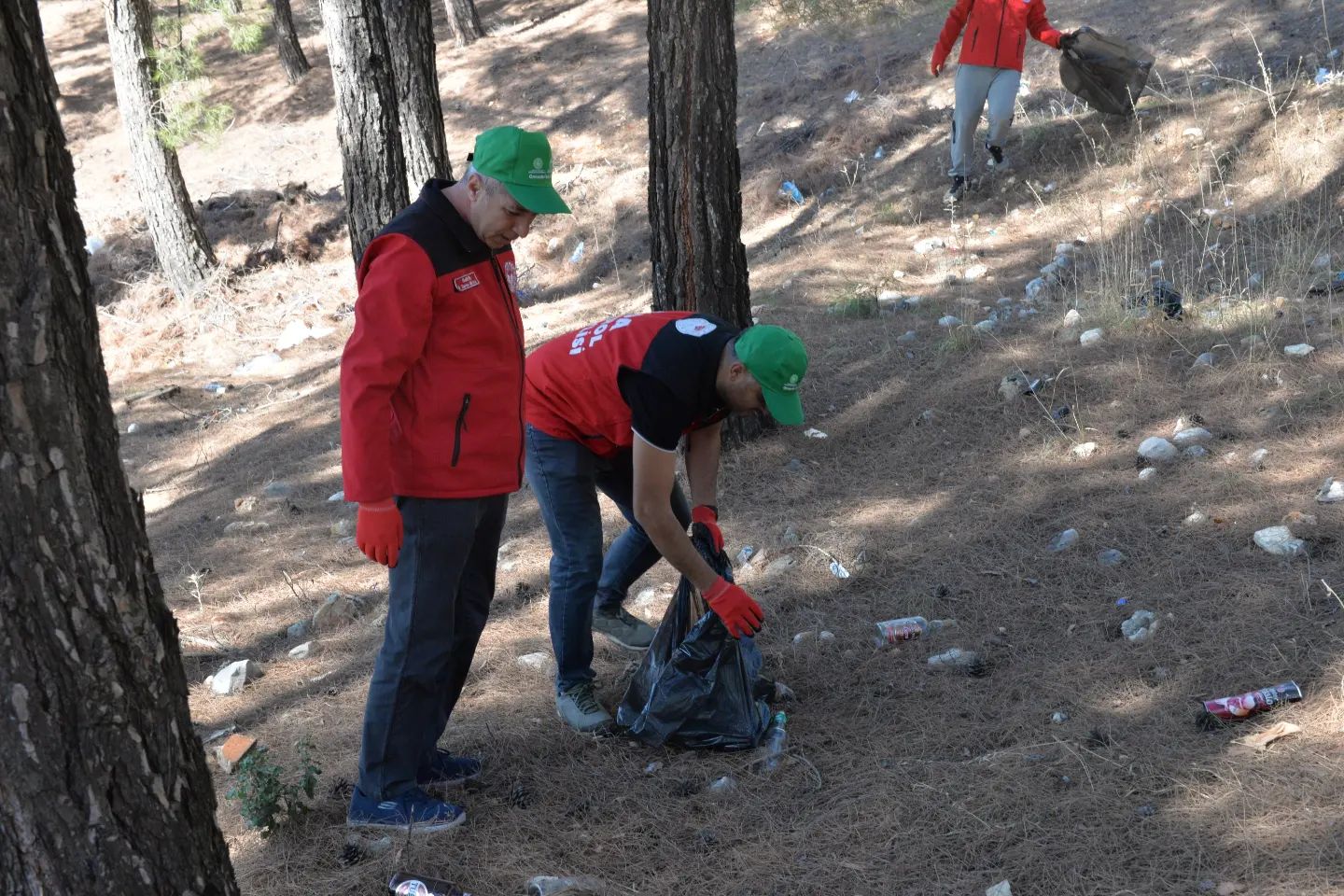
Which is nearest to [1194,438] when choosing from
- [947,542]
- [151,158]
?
[947,542]

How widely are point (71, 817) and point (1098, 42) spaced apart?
8.69m

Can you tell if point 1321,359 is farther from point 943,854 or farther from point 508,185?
point 508,185

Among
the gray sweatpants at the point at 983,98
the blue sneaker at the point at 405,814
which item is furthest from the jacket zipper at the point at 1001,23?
the blue sneaker at the point at 405,814

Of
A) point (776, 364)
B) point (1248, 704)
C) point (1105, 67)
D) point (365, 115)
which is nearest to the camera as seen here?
point (776, 364)

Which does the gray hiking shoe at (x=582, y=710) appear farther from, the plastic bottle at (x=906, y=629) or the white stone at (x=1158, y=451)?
the white stone at (x=1158, y=451)

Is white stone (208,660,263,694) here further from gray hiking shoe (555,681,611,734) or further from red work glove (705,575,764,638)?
red work glove (705,575,764,638)

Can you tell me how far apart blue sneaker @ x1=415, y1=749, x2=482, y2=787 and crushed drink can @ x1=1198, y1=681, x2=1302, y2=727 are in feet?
6.67

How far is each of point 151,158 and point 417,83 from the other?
384 cm

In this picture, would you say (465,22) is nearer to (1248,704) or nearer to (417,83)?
(417,83)

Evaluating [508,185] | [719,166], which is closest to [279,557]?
[719,166]

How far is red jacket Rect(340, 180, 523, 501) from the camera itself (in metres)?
2.70

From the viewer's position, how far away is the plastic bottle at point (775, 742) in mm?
3334

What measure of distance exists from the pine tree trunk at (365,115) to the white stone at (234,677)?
341 cm

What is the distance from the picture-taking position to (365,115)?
275 inches
